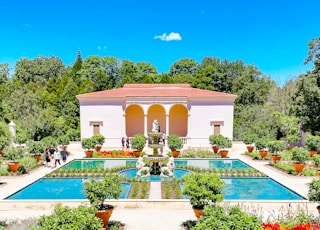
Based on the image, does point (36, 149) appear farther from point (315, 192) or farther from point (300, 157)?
point (315, 192)

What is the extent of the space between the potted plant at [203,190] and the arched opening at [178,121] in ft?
82.7

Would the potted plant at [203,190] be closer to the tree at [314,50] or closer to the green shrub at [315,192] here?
the green shrub at [315,192]

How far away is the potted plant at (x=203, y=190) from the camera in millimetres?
9000

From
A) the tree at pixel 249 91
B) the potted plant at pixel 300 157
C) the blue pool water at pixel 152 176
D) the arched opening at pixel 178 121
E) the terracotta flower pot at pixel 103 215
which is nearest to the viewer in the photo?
the terracotta flower pot at pixel 103 215

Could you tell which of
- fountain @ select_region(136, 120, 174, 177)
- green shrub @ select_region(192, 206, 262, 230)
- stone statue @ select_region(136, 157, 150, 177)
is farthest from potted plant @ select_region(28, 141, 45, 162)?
green shrub @ select_region(192, 206, 262, 230)

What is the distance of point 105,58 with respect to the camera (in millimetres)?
69750

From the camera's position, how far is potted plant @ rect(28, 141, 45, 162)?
2133cm

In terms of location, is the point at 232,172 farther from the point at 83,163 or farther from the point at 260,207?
the point at 83,163

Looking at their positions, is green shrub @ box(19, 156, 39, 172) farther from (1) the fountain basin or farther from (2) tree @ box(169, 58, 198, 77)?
(2) tree @ box(169, 58, 198, 77)

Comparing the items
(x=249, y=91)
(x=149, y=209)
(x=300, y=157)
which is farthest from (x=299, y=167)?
(x=249, y=91)

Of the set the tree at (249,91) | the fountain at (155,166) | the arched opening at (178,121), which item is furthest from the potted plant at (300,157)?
the tree at (249,91)

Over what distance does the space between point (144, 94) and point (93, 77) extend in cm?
3762

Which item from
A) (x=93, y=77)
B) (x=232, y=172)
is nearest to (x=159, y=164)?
(x=232, y=172)

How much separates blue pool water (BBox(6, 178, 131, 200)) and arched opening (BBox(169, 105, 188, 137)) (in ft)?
62.5
